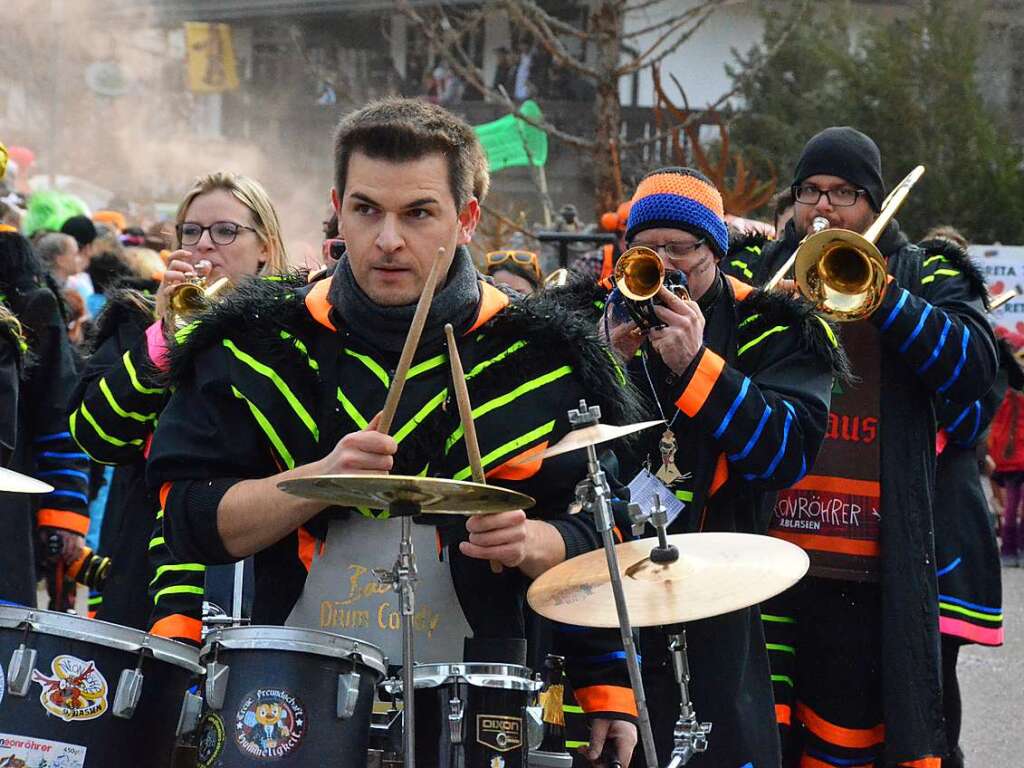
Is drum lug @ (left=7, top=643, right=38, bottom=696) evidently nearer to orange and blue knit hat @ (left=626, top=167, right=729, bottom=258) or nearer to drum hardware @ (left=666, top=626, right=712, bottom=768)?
drum hardware @ (left=666, top=626, right=712, bottom=768)

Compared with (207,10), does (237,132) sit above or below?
below

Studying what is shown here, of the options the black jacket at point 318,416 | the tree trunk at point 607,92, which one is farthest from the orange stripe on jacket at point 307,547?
the tree trunk at point 607,92

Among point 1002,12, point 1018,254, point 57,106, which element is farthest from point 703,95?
point 1018,254

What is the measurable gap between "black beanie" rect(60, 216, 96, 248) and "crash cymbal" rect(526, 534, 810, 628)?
9.49 metres

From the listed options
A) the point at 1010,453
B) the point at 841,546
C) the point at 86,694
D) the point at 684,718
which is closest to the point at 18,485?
the point at 86,694

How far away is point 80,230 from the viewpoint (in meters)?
12.7

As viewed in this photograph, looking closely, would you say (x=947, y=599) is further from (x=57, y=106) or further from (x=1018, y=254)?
(x=57, y=106)

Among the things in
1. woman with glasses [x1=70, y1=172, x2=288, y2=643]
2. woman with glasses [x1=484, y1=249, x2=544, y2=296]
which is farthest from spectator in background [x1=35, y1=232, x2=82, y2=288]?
woman with glasses [x1=70, y1=172, x2=288, y2=643]

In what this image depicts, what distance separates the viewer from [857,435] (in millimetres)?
5504

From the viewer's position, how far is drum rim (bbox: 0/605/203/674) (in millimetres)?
3354

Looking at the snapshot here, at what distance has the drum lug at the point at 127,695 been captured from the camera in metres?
3.33

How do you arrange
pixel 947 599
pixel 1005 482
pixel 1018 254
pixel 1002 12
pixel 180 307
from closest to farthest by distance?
pixel 180 307
pixel 947 599
pixel 1005 482
pixel 1018 254
pixel 1002 12

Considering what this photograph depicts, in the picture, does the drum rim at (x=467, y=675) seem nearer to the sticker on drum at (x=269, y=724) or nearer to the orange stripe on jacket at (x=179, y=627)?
the sticker on drum at (x=269, y=724)

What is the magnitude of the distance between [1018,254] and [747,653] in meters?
11.8
